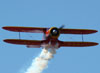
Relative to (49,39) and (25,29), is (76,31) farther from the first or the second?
(25,29)

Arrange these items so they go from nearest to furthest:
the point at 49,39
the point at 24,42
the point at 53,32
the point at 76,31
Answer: the point at 53,32, the point at 49,39, the point at 24,42, the point at 76,31

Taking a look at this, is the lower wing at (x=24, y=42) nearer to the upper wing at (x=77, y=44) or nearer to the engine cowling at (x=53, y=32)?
the engine cowling at (x=53, y=32)

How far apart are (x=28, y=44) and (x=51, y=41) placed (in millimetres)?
2958

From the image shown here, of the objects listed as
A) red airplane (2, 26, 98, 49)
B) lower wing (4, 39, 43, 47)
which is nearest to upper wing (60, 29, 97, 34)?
red airplane (2, 26, 98, 49)

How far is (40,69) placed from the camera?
68875 millimetres

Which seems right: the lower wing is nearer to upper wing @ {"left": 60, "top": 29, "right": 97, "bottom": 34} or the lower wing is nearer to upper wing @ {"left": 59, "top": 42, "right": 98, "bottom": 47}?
upper wing @ {"left": 59, "top": 42, "right": 98, "bottom": 47}

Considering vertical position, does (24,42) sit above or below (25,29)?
below

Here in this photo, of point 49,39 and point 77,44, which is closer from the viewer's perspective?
point 49,39

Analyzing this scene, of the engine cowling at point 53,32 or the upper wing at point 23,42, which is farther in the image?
the upper wing at point 23,42

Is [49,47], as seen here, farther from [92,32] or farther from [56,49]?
[92,32]

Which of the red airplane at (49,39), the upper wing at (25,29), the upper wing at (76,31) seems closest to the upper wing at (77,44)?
the red airplane at (49,39)

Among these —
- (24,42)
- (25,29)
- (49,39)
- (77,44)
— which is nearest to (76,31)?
(77,44)

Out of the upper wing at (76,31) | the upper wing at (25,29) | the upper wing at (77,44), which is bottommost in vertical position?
the upper wing at (77,44)

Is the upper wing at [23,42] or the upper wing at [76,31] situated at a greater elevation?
the upper wing at [76,31]
